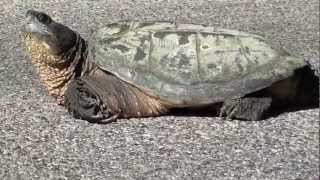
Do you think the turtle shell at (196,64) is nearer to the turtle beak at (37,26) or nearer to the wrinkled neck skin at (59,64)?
the wrinkled neck skin at (59,64)

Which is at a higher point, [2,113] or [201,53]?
[201,53]

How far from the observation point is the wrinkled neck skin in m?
3.22

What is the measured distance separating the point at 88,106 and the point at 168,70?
0.38 meters

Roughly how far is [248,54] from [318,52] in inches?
36.8

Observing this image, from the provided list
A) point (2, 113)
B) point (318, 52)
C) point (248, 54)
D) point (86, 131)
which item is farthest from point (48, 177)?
point (318, 52)

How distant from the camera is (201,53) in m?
3.04

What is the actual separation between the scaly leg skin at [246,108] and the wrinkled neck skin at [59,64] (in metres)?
0.70

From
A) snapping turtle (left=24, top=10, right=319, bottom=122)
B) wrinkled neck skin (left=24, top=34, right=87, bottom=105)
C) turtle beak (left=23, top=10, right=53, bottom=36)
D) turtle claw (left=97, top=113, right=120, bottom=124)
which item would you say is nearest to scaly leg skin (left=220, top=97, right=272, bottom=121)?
snapping turtle (left=24, top=10, right=319, bottom=122)

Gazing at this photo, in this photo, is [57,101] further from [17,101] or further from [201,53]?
[201,53]

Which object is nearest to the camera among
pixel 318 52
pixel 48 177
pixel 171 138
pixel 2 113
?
pixel 48 177

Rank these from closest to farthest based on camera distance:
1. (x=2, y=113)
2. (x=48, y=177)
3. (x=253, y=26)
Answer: (x=48, y=177), (x=2, y=113), (x=253, y=26)

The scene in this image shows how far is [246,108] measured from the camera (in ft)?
10.1

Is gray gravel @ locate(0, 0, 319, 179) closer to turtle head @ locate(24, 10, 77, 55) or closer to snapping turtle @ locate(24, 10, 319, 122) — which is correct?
snapping turtle @ locate(24, 10, 319, 122)

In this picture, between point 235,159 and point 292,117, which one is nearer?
point 235,159
